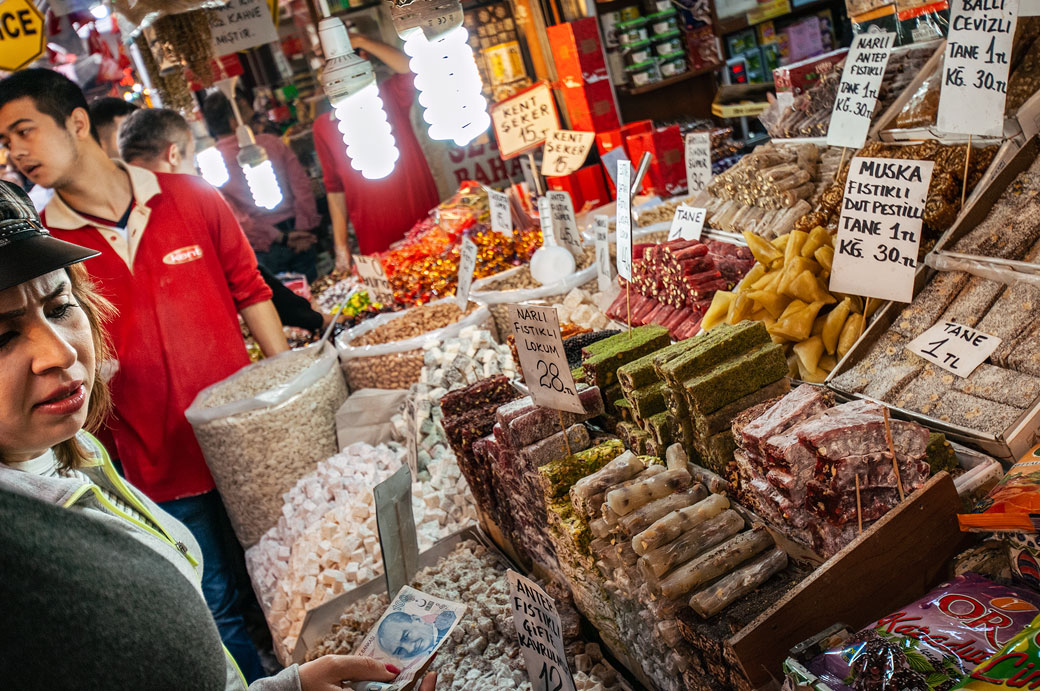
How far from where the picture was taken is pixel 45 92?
3.07 meters

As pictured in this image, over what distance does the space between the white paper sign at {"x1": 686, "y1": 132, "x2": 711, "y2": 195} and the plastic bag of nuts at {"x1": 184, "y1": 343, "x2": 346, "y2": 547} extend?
86.5 inches

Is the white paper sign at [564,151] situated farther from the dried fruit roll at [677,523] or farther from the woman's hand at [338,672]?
the woman's hand at [338,672]

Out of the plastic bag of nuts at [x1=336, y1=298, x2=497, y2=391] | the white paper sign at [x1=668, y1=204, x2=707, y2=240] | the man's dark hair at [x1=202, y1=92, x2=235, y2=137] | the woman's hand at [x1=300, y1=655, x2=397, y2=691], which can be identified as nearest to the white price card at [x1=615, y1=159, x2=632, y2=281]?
the white paper sign at [x1=668, y1=204, x2=707, y2=240]

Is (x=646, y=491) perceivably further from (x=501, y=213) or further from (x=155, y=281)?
(x=501, y=213)

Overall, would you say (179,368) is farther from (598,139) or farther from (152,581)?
(598,139)

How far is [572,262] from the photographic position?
13.6 ft

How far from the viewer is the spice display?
2.97m

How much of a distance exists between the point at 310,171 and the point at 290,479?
7412 millimetres

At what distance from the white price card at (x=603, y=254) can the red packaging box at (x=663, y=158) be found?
1865 millimetres

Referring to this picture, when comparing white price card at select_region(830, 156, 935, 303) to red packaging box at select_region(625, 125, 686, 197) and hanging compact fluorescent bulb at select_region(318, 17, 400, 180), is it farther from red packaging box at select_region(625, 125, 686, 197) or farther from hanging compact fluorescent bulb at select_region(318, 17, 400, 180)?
red packaging box at select_region(625, 125, 686, 197)

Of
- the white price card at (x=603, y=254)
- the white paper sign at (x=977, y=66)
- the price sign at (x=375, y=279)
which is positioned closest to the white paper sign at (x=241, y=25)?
the price sign at (x=375, y=279)

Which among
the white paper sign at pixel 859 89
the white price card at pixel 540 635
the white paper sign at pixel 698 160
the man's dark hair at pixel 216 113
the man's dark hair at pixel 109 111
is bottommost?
the white price card at pixel 540 635

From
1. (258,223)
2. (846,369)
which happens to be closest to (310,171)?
(258,223)

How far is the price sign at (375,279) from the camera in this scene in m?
4.56
